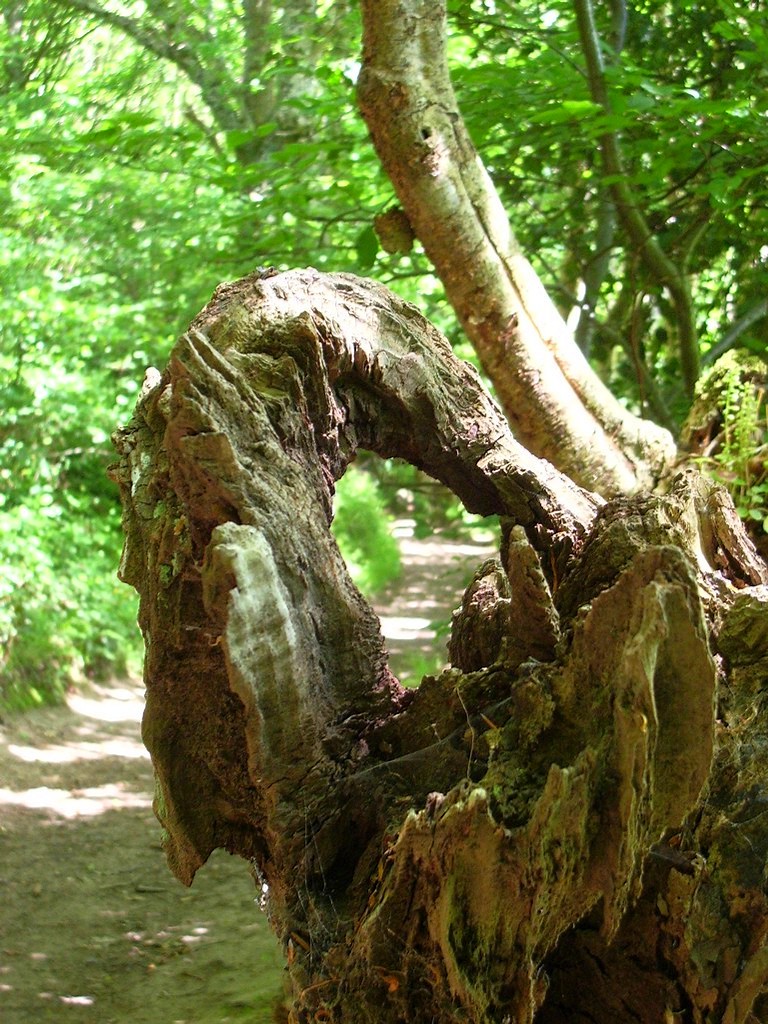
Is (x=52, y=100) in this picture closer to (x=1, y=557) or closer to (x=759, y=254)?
(x=1, y=557)

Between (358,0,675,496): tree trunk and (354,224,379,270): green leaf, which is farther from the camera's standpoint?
(354,224,379,270): green leaf

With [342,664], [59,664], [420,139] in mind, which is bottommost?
[59,664]

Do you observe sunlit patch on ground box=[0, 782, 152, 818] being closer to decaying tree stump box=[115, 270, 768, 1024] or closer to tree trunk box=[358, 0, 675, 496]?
tree trunk box=[358, 0, 675, 496]

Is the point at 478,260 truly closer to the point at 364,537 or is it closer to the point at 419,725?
the point at 419,725

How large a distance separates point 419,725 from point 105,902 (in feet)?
11.0

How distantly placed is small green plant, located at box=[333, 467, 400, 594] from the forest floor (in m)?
4.00

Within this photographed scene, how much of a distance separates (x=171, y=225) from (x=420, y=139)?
6066mm

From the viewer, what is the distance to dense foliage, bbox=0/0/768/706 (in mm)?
4727

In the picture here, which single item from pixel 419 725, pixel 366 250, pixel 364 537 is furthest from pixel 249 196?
pixel 364 537

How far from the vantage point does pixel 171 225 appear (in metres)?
9.03

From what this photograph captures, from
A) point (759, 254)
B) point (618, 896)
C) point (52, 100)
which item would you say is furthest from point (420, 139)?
point (52, 100)

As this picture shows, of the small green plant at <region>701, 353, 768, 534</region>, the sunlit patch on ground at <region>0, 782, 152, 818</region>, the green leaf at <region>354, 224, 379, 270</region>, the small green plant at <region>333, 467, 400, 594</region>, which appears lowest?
the sunlit patch on ground at <region>0, 782, 152, 818</region>

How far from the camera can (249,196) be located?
6.78 metres

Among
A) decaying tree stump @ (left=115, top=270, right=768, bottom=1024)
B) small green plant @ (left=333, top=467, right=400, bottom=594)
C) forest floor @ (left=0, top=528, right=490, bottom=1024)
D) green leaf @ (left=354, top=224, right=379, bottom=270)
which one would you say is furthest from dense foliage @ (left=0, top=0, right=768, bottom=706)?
small green plant @ (left=333, top=467, right=400, bottom=594)
